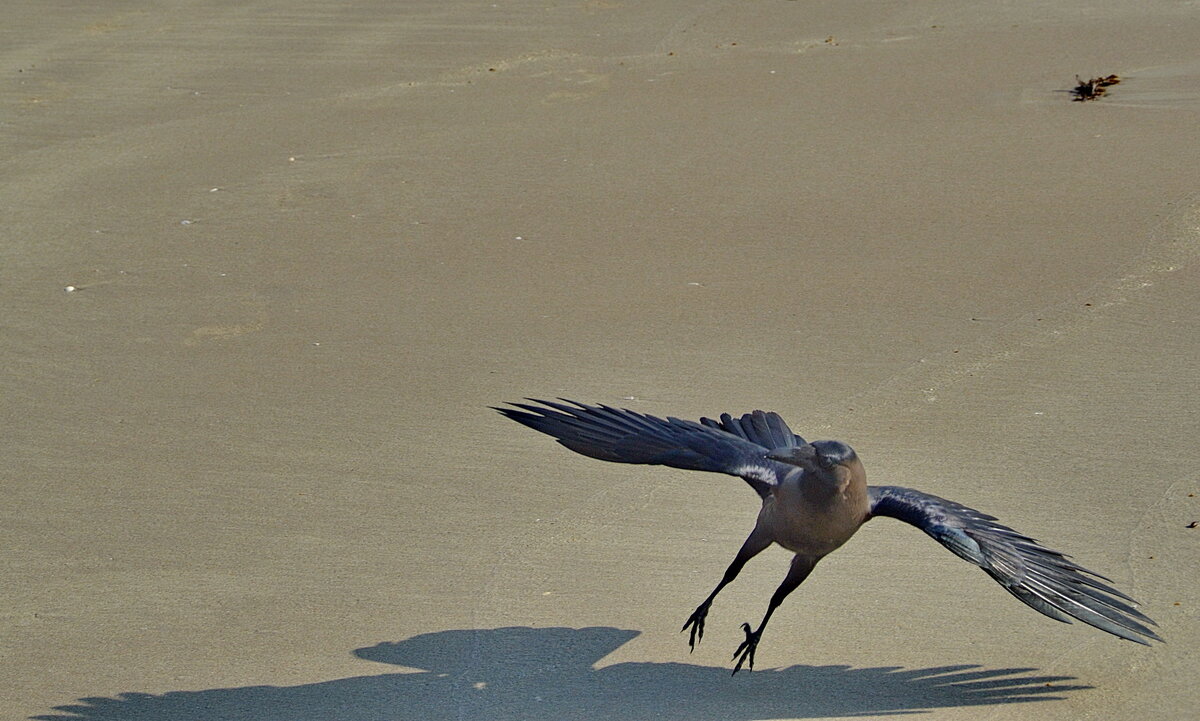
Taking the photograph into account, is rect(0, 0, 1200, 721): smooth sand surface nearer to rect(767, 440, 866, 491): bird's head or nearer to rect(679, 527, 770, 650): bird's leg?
rect(679, 527, 770, 650): bird's leg

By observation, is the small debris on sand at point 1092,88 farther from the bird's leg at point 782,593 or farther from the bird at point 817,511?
the bird's leg at point 782,593

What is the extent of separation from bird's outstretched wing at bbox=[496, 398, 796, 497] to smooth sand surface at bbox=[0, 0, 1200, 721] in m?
0.61

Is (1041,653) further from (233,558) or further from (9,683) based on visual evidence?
(9,683)

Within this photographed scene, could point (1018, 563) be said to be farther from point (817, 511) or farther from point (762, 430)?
point (762, 430)

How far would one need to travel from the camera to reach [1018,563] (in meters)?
4.38

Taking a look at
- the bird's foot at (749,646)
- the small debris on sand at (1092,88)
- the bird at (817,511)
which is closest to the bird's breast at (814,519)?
the bird at (817,511)

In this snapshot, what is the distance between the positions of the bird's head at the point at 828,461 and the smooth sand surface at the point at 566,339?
72 centimetres

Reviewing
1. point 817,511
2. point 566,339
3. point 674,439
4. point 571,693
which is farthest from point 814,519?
point 566,339

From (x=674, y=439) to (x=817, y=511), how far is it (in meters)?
0.61

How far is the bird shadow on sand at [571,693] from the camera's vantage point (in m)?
4.55

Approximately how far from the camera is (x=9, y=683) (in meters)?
4.78

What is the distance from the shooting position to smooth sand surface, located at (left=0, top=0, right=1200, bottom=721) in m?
4.91

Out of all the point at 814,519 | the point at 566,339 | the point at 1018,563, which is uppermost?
the point at 814,519

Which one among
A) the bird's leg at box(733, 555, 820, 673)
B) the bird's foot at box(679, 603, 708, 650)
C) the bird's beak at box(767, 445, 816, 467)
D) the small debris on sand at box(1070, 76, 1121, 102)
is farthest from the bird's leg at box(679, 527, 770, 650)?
the small debris on sand at box(1070, 76, 1121, 102)
